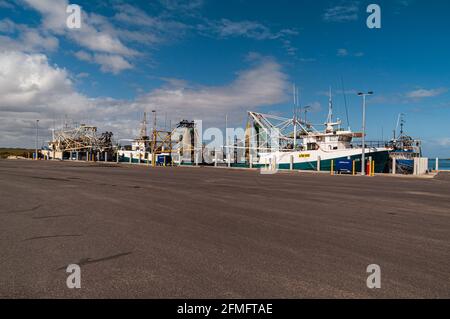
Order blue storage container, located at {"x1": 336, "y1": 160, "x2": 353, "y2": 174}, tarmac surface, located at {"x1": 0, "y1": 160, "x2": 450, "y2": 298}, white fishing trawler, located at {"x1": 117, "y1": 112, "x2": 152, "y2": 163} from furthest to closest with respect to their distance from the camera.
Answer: white fishing trawler, located at {"x1": 117, "y1": 112, "x2": 152, "y2": 163} → blue storage container, located at {"x1": 336, "y1": 160, "x2": 353, "y2": 174} → tarmac surface, located at {"x1": 0, "y1": 160, "x2": 450, "y2": 298}

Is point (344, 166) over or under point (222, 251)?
over

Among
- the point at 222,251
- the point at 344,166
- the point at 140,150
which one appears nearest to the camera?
the point at 222,251

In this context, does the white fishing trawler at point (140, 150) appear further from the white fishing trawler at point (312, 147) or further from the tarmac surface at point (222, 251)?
the tarmac surface at point (222, 251)

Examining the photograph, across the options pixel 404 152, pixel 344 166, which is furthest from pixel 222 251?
pixel 404 152

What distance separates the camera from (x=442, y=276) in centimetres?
381

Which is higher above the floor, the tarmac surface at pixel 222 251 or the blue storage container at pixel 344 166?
the blue storage container at pixel 344 166

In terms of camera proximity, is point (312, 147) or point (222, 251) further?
point (312, 147)

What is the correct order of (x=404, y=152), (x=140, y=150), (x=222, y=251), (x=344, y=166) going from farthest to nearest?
(x=140, y=150)
(x=404, y=152)
(x=344, y=166)
(x=222, y=251)

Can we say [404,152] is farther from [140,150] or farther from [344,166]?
[140,150]

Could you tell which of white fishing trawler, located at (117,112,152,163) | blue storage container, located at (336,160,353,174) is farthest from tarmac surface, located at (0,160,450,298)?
white fishing trawler, located at (117,112,152,163)

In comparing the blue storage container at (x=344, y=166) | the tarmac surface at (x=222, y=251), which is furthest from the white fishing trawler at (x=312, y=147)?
the tarmac surface at (x=222, y=251)

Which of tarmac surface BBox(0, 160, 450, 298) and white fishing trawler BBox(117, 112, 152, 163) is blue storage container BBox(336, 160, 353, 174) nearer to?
tarmac surface BBox(0, 160, 450, 298)
